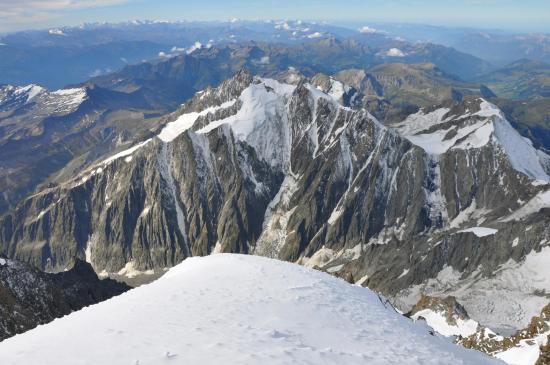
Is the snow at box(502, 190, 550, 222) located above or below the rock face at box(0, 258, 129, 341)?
below

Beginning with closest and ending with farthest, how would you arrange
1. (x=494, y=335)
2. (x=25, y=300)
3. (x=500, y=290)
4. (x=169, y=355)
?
(x=169, y=355) → (x=494, y=335) → (x=25, y=300) → (x=500, y=290)

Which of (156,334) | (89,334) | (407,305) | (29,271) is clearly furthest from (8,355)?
(407,305)

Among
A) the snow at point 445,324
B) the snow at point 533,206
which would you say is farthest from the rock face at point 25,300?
the snow at point 533,206

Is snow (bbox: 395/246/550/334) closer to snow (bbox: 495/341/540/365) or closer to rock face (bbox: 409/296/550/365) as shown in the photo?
→ rock face (bbox: 409/296/550/365)

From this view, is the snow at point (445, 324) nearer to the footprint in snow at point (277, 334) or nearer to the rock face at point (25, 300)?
the footprint in snow at point (277, 334)

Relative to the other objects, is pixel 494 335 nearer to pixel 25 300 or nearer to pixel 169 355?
pixel 169 355

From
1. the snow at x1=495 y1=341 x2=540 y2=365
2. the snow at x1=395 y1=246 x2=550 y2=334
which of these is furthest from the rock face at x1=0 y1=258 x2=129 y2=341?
the snow at x1=395 y1=246 x2=550 y2=334

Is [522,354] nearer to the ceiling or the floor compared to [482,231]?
nearer to the ceiling

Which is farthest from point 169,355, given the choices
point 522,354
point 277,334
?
point 522,354
